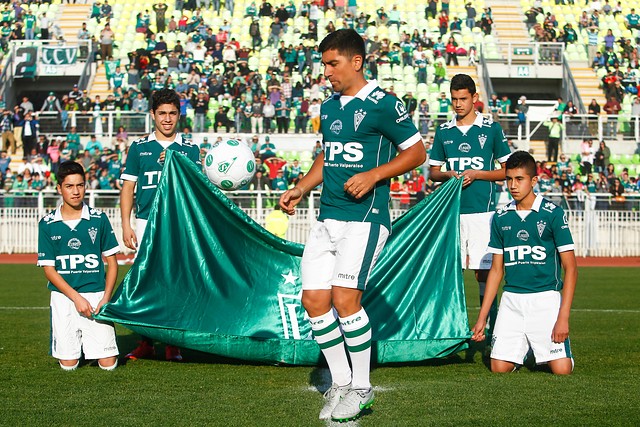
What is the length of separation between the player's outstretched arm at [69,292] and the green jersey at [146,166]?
110 cm

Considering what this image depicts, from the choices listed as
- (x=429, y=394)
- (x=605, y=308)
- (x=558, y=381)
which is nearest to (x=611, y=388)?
(x=558, y=381)

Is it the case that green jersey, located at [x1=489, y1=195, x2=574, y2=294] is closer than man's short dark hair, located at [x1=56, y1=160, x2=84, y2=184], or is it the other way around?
green jersey, located at [x1=489, y1=195, x2=574, y2=294]

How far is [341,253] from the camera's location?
6.29m

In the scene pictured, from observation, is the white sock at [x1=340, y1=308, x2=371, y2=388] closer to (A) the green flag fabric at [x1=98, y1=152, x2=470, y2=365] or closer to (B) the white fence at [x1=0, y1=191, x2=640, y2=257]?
(A) the green flag fabric at [x1=98, y1=152, x2=470, y2=365]

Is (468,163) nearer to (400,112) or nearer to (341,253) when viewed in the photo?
(400,112)

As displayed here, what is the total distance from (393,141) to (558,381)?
2.32 metres

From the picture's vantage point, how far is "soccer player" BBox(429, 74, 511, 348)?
9.20 m

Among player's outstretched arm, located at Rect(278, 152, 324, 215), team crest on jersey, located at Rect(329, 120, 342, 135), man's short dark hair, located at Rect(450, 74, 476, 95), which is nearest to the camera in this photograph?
team crest on jersey, located at Rect(329, 120, 342, 135)

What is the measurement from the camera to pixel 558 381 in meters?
7.33

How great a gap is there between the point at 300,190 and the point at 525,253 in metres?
2.33

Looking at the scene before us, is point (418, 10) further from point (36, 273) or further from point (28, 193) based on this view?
point (36, 273)

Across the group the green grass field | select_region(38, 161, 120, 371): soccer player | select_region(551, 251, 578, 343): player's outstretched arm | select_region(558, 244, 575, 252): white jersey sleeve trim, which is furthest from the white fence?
select_region(551, 251, 578, 343): player's outstretched arm

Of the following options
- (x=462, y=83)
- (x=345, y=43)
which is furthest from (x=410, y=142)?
(x=462, y=83)

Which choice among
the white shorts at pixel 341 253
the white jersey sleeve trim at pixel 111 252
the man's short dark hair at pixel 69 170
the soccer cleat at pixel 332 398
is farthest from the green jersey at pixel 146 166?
the soccer cleat at pixel 332 398
